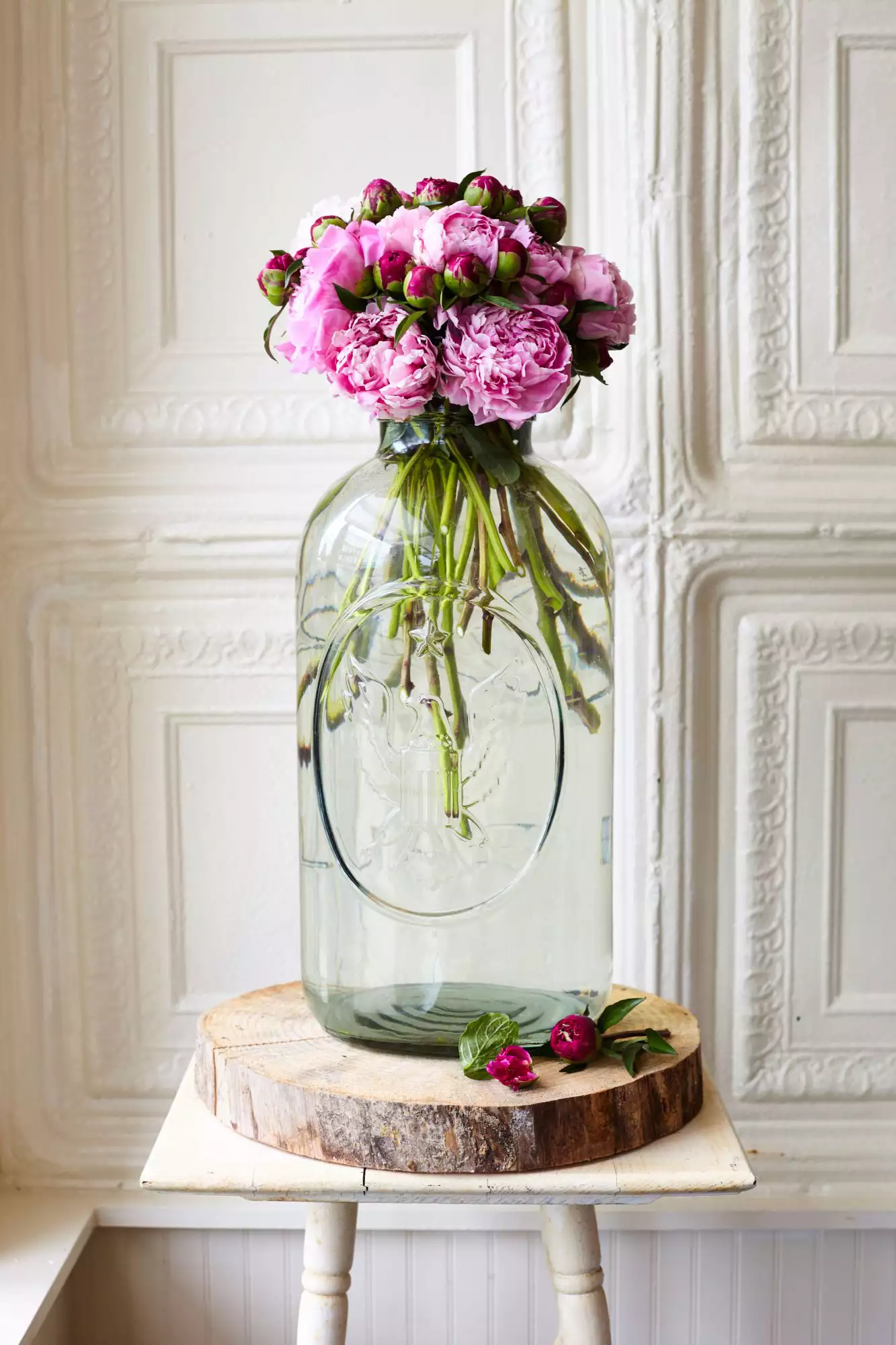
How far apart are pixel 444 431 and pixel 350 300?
0.11 metres

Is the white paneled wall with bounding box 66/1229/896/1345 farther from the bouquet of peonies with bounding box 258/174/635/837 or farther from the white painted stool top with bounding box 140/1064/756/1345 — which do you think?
the bouquet of peonies with bounding box 258/174/635/837

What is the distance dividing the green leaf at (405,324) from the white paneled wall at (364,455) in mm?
502

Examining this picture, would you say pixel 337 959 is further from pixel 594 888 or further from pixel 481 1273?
pixel 481 1273

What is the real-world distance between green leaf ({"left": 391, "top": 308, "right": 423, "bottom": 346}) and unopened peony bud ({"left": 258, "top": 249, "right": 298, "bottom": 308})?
0.39 feet

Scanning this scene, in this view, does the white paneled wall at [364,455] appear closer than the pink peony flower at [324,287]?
No

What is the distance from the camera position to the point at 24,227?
1.30 metres

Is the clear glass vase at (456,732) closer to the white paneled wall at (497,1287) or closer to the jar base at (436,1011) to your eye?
the jar base at (436,1011)

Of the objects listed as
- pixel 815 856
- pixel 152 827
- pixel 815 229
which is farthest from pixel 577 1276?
pixel 815 229

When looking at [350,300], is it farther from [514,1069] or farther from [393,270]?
[514,1069]

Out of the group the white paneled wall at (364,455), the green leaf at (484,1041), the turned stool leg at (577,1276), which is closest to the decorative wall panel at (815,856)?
the white paneled wall at (364,455)

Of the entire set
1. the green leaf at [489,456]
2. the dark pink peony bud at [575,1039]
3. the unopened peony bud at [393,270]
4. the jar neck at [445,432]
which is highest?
the unopened peony bud at [393,270]

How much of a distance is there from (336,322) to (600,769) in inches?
15.2

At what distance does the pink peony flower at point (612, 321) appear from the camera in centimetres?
86

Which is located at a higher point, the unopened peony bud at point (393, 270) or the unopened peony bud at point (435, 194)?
the unopened peony bud at point (435, 194)
